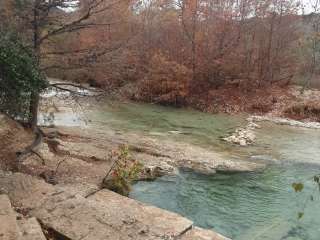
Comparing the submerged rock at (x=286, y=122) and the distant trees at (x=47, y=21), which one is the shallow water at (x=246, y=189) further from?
the submerged rock at (x=286, y=122)

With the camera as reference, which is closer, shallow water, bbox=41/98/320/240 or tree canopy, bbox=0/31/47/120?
tree canopy, bbox=0/31/47/120

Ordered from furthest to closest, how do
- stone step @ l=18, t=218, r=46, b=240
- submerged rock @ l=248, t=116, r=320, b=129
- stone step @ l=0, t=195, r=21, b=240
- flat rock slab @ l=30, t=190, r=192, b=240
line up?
submerged rock @ l=248, t=116, r=320, b=129
flat rock slab @ l=30, t=190, r=192, b=240
stone step @ l=18, t=218, r=46, b=240
stone step @ l=0, t=195, r=21, b=240

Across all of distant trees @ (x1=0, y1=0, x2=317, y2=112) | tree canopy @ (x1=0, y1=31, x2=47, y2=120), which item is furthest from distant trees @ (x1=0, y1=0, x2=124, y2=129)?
distant trees @ (x1=0, y1=0, x2=317, y2=112)

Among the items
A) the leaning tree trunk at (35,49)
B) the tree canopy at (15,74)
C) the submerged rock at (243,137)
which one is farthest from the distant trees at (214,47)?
the tree canopy at (15,74)

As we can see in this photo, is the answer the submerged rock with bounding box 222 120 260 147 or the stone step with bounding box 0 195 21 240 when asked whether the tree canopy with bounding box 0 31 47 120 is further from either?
the submerged rock with bounding box 222 120 260 147

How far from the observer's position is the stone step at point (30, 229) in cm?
481

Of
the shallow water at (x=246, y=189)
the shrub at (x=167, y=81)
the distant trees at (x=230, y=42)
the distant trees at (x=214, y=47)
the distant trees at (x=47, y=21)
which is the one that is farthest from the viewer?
the distant trees at (x=230, y=42)

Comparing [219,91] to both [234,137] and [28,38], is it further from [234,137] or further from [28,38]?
[28,38]

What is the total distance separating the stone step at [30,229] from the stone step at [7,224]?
0.44ft

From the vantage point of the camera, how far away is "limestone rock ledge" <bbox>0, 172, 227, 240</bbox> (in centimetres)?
567

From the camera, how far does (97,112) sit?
71.7 ft

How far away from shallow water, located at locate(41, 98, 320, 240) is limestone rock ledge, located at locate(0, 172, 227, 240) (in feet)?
5.43

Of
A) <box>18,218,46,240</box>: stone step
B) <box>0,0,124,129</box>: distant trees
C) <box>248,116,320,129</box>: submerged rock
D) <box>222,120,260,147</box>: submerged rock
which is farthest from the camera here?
<box>248,116,320,129</box>: submerged rock

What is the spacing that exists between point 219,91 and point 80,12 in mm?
18621
